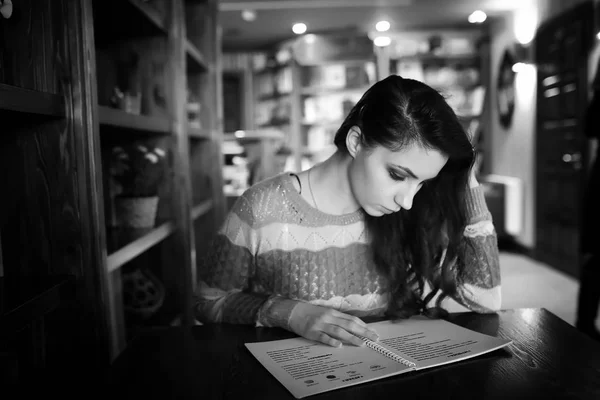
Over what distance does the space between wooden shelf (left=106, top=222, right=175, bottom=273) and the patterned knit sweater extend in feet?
0.86

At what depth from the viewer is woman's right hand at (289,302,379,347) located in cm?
94

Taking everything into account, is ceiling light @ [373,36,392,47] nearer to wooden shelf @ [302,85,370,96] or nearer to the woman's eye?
wooden shelf @ [302,85,370,96]

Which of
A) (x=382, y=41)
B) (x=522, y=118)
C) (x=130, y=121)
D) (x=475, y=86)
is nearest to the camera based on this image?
(x=130, y=121)

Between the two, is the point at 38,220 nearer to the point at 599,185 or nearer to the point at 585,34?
the point at 599,185

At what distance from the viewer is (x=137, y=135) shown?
205 cm

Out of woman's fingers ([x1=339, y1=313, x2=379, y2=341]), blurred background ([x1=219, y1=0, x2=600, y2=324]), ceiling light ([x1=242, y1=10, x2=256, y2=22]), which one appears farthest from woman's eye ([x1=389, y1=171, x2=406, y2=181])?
ceiling light ([x1=242, y1=10, x2=256, y2=22])

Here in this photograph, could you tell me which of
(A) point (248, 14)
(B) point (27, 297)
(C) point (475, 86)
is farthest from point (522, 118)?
A: (B) point (27, 297)

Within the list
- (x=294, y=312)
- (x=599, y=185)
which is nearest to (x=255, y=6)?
(x=599, y=185)

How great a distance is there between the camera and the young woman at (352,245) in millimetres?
1248

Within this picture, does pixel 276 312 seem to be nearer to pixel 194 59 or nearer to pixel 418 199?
pixel 418 199

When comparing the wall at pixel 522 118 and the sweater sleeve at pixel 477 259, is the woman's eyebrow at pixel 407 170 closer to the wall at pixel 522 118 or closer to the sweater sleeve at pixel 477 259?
the sweater sleeve at pixel 477 259

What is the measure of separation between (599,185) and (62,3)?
2483 mm

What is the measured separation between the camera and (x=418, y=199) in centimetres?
133

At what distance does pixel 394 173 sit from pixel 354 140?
0.13m
